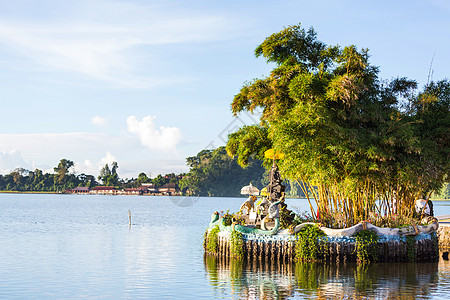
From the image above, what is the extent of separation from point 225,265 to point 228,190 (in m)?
135

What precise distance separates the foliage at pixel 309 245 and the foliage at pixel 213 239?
394cm

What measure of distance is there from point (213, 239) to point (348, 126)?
737 centimetres

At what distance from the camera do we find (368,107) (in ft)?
78.2

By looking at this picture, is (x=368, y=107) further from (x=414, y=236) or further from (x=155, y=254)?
(x=155, y=254)

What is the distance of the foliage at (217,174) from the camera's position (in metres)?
135

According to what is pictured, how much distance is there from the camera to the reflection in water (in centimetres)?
1669

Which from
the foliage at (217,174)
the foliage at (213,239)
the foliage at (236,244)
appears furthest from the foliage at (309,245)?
the foliage at (217,174)

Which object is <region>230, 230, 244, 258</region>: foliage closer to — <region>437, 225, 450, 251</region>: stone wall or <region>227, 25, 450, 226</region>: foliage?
<region>227, 25, 450, 226</region>: foliage

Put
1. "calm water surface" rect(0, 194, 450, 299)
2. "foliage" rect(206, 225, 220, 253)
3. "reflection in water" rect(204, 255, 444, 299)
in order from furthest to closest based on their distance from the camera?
"foliage" rect(206, 225, 220, 253)
"calm water surface" rect(0, 194, 450, 299)
"reflection in water" rect(204, 255, 444, 299)

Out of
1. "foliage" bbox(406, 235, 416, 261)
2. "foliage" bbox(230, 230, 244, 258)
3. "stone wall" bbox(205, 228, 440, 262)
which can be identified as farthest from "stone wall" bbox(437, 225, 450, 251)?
"foliage" bbox(230, 230, 244, 258)

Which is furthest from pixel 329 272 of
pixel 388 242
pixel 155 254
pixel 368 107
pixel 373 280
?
pixel 155 254

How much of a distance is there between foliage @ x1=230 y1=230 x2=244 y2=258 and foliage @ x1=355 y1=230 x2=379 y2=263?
440 cm

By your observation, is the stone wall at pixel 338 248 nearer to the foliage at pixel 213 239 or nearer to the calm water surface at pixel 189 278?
the calm water surface at pixel 189 278

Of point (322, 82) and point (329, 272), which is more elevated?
point (322, 82)
